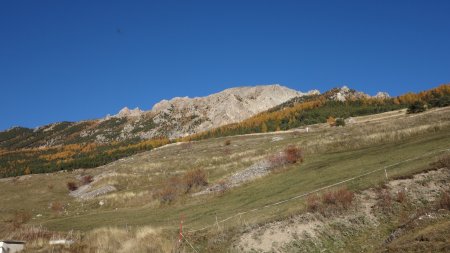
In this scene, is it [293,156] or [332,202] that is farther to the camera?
[293,156]

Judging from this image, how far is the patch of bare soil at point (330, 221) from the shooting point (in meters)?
24.2

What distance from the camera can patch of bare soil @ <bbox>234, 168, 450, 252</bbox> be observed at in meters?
24.2

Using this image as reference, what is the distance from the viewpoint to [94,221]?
4647cm

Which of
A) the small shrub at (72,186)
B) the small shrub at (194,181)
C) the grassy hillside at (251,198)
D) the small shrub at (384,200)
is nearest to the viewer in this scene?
the small shrub at (384,200)

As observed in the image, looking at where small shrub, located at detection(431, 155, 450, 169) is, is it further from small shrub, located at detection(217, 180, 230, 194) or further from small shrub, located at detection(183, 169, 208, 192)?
small shrub, located at detection(183, 169, 208, 192)

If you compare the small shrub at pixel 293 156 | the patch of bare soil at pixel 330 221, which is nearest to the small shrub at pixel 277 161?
the small shrub at pixel 293 156

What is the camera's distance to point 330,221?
25406 mm

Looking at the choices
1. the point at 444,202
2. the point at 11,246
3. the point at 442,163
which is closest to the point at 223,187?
the point at 11,246

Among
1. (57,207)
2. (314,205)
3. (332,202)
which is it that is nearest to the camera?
(314,205)

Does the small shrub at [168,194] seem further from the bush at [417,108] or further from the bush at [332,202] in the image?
the bush at [417,108]

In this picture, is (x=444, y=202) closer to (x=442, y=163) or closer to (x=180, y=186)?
(x=442, y=163)

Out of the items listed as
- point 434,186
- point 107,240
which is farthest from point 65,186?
point 434,186

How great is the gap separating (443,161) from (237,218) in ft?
48.1

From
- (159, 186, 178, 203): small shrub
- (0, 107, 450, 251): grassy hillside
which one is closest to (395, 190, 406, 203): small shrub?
(0, 107, 450, 251): grassy hillside
